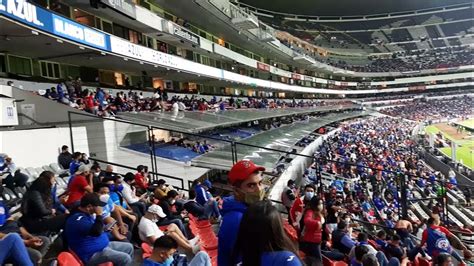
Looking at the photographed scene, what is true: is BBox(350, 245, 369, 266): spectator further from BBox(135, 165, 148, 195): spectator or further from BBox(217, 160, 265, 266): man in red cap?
BBox(135, 165, 148, 195): spectator

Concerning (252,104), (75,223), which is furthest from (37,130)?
(252,104)

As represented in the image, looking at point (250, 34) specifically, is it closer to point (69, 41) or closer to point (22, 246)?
point (69, 41)

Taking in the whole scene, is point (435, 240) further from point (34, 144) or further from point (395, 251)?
point (34, 144)

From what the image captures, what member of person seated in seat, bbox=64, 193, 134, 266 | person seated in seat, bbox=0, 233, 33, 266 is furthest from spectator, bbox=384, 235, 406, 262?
person seated in seat, bbox=0, 233, 33, 266

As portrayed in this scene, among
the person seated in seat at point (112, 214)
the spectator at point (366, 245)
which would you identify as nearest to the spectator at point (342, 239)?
the spectator at point (366, 245)

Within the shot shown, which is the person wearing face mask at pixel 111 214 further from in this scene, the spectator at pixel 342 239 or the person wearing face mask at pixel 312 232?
the spectator at pixel 342 239

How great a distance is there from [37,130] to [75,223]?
677 centimetres

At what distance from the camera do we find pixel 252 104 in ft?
104

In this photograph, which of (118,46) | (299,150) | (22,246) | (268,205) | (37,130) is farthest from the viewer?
(299,150)

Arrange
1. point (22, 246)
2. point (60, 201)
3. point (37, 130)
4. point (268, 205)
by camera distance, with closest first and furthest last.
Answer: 1. point (268, 205)
2. point (22, 246)
3. point (60, 201)
4. point (37, 130)

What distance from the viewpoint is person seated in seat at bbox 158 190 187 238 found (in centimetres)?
610

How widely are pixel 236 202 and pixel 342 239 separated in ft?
16.5

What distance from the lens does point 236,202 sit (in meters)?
2.29

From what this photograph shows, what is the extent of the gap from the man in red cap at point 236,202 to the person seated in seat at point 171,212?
12.7 ft
